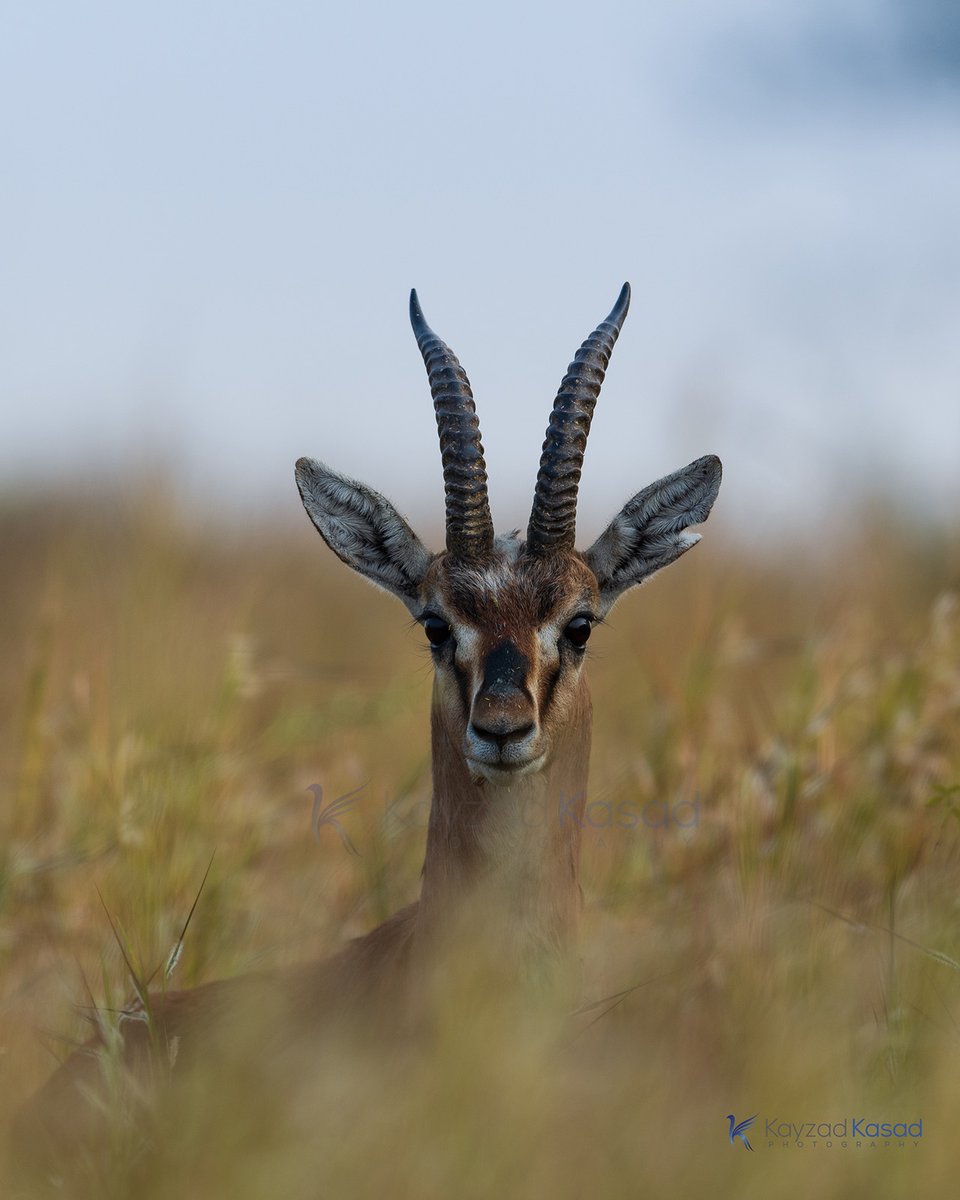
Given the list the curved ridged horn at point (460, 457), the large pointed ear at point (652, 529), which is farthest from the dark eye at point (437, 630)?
the large pointed ear at point (652, 529)

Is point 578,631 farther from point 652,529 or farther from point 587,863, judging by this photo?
point 587,863

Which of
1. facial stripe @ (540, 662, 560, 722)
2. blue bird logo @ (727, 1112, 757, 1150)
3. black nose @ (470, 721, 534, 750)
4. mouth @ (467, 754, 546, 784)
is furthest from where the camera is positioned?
facial stripe @ (540, 662, 560, 722)

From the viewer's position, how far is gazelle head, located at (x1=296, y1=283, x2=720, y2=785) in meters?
5.01

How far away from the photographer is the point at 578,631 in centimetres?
548

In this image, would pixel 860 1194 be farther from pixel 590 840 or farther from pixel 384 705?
pixel 384 705

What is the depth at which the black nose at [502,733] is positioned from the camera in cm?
478

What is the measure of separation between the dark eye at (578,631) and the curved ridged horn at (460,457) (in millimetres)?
462

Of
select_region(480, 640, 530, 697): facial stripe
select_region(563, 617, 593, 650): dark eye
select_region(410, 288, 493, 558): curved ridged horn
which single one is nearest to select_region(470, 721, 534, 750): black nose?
select_region(480, 640, 530, 697): facial stripe

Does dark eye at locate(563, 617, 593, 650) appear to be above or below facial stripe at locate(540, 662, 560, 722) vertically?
above

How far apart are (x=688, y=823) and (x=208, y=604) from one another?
4211mm

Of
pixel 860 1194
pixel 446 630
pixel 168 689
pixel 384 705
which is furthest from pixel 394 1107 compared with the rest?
pixel 384 705

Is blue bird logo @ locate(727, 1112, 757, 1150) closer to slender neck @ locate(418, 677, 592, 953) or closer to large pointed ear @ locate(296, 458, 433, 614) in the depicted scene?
slender neck @ locate(418, 677, 592, 953)

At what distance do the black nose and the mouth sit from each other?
91 mm

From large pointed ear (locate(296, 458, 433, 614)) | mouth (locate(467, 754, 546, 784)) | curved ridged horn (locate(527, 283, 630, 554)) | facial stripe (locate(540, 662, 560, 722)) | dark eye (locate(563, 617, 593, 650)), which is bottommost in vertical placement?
mouth (locate(467, 754, 546, 784))
